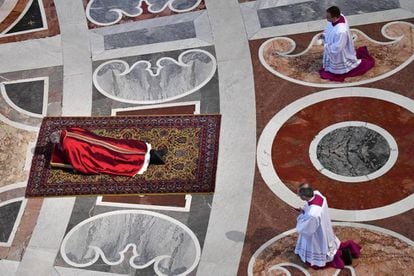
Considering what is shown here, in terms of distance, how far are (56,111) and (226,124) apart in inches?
98.4

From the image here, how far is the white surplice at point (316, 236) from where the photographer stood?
25.9ft

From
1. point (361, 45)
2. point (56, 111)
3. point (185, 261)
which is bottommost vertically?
point (185, 261)

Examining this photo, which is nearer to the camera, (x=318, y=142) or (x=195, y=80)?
(x=318, y=142)

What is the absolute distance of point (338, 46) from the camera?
33.2 feet

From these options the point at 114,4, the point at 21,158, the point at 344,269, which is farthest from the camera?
the point at 114,4

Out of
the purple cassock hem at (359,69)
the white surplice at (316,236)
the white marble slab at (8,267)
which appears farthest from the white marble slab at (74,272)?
the purple cassock hem at (359,69)

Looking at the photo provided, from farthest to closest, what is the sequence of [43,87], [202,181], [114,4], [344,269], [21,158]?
[114,4] < [43,87] < [21,158] < [202,181] < [344,269]

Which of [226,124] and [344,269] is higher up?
[226,124]

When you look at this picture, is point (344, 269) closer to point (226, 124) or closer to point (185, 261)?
point (185, 261)

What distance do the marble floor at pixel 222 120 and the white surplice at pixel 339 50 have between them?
233 millimetres

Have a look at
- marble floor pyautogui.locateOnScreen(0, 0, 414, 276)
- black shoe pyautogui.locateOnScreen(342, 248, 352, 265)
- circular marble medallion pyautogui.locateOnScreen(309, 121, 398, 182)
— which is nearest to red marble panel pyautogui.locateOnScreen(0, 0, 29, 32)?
marble floor pyautogui.locateOnScreen(0, 0, 414, 276)

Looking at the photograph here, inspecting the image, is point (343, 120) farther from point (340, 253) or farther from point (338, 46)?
point (340, 253)

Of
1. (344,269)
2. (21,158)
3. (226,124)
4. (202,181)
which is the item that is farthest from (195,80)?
(344,269)

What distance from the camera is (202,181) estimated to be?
31.4 feet
